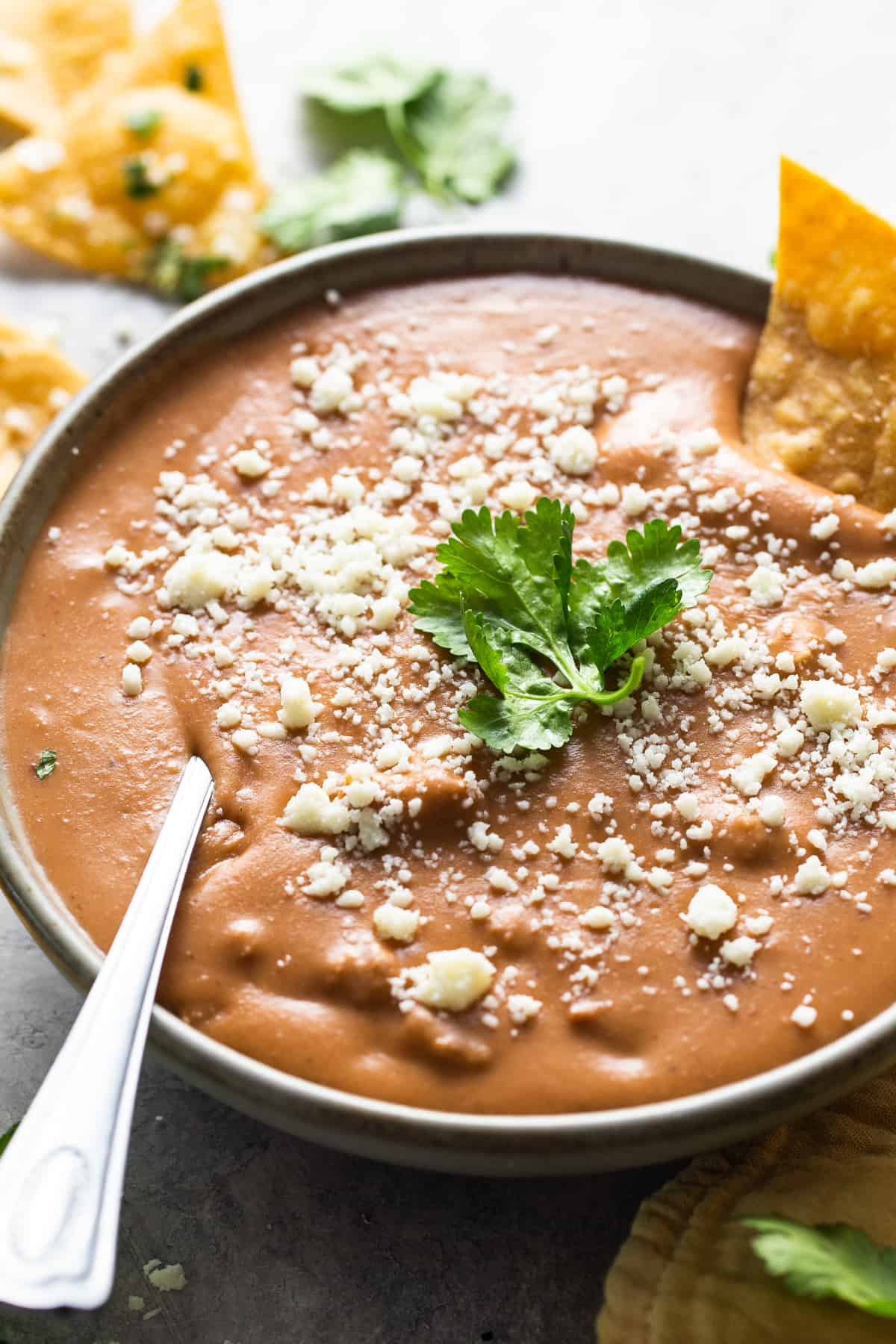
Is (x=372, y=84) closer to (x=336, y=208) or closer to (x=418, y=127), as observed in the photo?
(x=418, y=127)

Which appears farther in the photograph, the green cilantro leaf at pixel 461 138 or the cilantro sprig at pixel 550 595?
the green cilantro leaf at pixel 461 138

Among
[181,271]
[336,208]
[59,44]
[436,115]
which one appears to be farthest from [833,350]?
[59,44]

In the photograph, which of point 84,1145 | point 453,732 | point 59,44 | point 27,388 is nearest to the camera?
point 84,1145

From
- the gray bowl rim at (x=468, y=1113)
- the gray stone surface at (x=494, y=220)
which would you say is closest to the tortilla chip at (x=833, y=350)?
the gray stone surface at (x=494, y=220)

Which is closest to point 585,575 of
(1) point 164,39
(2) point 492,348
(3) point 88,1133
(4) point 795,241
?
(2) point 492,348

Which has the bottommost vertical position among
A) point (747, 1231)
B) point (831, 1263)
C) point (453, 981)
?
point (747, 1231)

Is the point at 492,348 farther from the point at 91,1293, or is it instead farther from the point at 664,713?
the point at 91,1293

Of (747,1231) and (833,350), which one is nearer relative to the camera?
(747,1231)

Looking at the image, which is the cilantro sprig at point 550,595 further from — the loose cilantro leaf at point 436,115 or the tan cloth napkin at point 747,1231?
the loose cilantro leaf at point 436,115
